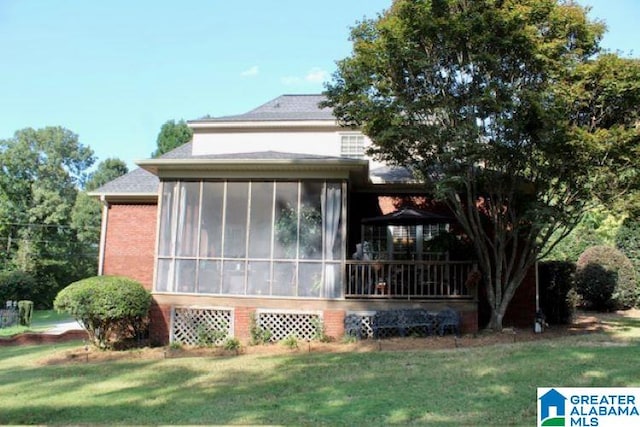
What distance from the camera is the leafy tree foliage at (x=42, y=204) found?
38.8 m

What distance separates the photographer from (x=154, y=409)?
6797mm

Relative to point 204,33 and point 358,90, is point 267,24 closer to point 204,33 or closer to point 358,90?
point 204,33

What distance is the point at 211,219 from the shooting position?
1277 cm

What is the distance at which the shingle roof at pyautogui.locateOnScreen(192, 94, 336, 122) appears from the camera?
Result: 55.5 feet

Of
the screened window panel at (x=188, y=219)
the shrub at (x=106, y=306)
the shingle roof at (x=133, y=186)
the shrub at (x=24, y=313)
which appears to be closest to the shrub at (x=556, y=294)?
the screened window panel at (x=188, y=219)

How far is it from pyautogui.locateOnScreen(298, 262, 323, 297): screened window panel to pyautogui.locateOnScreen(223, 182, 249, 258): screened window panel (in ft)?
4.83

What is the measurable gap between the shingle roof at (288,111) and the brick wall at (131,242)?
3747 millimetres

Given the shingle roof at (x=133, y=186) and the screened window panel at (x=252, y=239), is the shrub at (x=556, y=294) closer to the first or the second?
the screened window panel at (x=252, y=239)

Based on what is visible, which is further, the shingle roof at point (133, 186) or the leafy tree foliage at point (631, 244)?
the leafy tree foliage at point (631, 244)

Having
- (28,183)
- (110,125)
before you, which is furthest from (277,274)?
(28,183)

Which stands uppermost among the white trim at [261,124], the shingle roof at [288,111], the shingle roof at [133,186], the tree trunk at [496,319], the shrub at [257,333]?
the shingle roof at [288,111]

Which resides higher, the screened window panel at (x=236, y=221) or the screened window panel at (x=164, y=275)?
the screened window panel at (x=236, y=221)

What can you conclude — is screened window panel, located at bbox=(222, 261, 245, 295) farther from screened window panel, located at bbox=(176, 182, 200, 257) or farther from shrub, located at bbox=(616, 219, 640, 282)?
shrub, located at bbox=(616, 219, 640, 282)

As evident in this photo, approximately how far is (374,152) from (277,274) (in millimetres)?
3690
